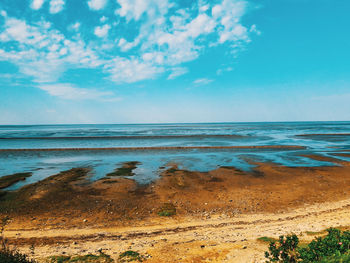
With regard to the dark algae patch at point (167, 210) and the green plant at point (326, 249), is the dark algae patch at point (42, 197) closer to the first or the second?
the dark algae patch at point (167, 210)

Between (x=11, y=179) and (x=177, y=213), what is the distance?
13.1 meters

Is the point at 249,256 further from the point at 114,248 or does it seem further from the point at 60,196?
the point at 60,196

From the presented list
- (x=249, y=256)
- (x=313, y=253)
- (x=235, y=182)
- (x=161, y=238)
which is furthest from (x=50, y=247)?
(x=235, y=182)

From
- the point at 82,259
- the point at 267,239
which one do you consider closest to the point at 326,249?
the point at 267,239

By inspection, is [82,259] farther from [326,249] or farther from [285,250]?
[326,249]

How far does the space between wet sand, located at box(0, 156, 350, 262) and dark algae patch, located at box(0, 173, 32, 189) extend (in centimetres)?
198

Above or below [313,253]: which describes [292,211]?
below

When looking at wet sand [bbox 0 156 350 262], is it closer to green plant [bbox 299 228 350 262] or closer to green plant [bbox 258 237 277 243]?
green plant [bbox 258 237 277 243]

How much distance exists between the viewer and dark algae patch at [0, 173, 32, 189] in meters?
13.0

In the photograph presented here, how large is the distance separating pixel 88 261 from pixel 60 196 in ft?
22.2

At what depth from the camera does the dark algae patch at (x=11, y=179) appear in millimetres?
12970

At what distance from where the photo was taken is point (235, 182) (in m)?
13.0

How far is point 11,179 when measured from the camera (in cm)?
1415

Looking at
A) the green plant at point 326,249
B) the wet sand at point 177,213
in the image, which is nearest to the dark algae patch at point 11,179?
the wet sand at point 177,213
